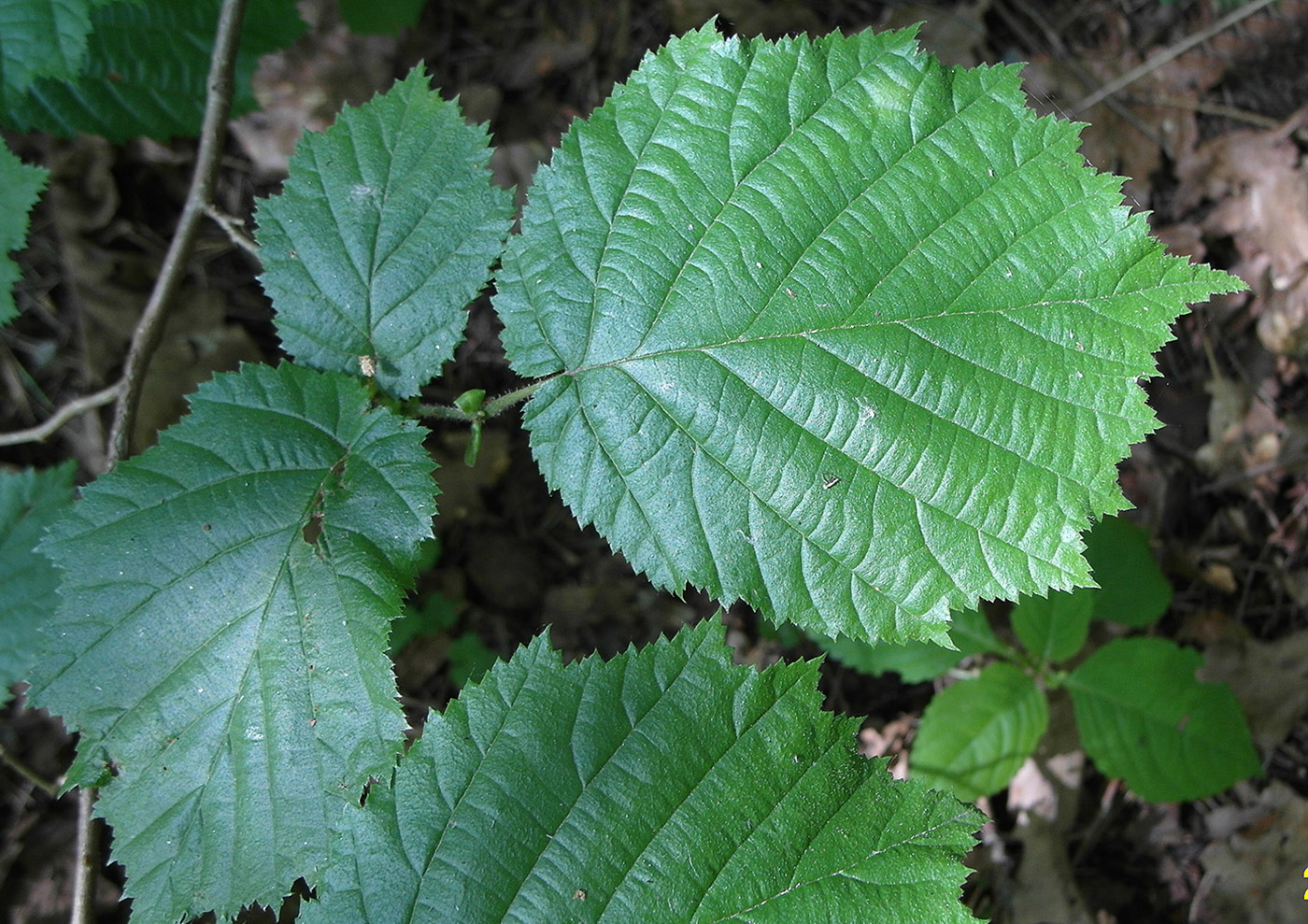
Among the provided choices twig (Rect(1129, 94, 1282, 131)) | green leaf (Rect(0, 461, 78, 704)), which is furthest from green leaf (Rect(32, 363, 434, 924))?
twig (Rect(1129, 94, 1282, 131))

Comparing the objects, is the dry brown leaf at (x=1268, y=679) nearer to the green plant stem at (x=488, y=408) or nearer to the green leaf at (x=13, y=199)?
the green plant stem at (x=488, y=408)

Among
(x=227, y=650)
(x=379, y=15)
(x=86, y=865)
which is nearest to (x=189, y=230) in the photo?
(x=227, y=650)

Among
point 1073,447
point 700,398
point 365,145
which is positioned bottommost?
point 1073,447

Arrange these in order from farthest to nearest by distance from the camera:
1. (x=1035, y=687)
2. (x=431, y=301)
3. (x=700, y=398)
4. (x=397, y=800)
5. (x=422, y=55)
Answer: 1. (x=422, y=55)
2. (x=1035, y=687)
3. (x=431, y=301)
4. (x=700, y=398)
5. (x=397, y=800)

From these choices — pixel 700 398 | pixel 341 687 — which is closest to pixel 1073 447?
pixel 700 398

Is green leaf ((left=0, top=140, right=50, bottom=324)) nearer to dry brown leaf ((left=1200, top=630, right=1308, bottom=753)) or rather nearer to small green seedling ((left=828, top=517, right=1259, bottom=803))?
small green seedling ((left=828, top=517, right=1259, bottom=803))

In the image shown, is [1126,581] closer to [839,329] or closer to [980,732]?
[980,732]

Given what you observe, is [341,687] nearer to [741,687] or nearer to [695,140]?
[741,687]
